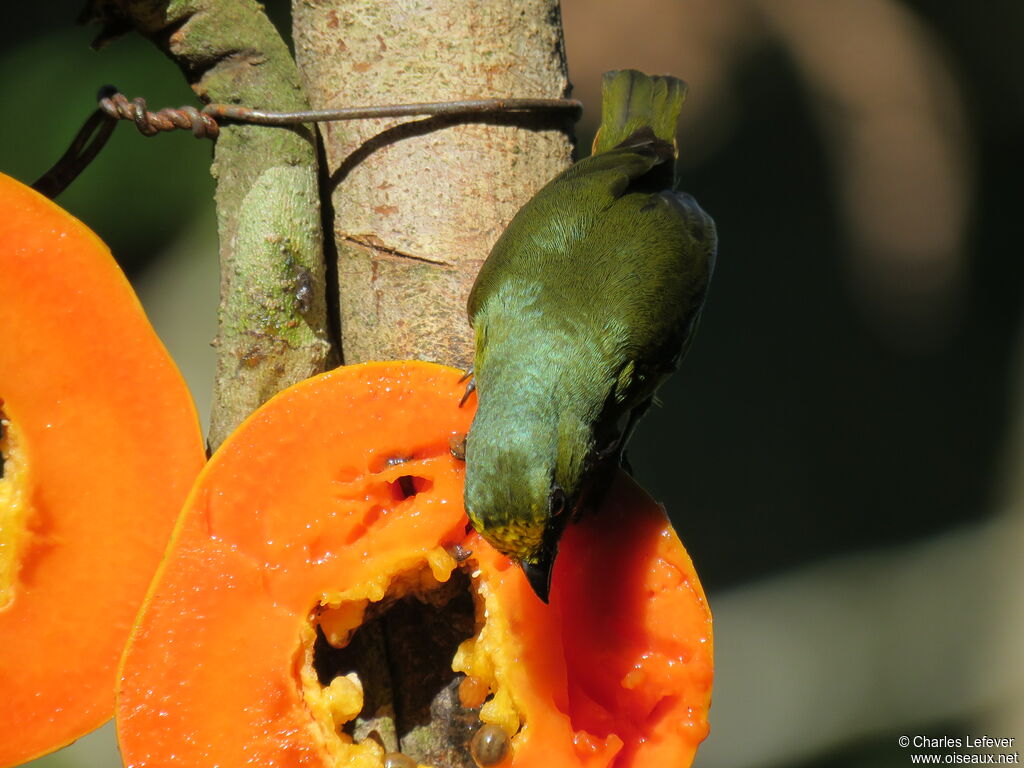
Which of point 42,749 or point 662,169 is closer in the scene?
point 42,749

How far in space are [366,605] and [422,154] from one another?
89 cm

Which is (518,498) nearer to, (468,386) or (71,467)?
(468,386)

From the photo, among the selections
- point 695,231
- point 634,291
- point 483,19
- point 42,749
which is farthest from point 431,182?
point 42,749

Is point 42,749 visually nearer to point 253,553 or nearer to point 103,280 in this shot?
point 253,553

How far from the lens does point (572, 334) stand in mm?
2350

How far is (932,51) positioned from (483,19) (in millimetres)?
3883

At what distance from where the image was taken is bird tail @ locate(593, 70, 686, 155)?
3088 mm

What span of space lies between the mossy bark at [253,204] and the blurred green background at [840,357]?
2.27 m

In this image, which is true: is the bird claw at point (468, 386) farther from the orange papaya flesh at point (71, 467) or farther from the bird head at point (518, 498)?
the orange papaya flesh at point (71, 467)

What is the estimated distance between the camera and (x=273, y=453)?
1908 millimetres

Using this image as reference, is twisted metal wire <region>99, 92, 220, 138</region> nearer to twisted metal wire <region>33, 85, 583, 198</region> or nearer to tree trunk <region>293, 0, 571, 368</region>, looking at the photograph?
twisted metal wire <region>33, 85, 583, 198</region>

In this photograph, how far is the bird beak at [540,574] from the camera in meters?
1.87

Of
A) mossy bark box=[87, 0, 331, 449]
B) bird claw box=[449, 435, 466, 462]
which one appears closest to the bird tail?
mossy bark box=[87, 0, 331, 449]

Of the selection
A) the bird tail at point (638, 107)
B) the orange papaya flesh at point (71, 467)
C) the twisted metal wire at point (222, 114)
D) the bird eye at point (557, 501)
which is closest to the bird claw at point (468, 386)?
the twisted metal wire at point (222, 114)
